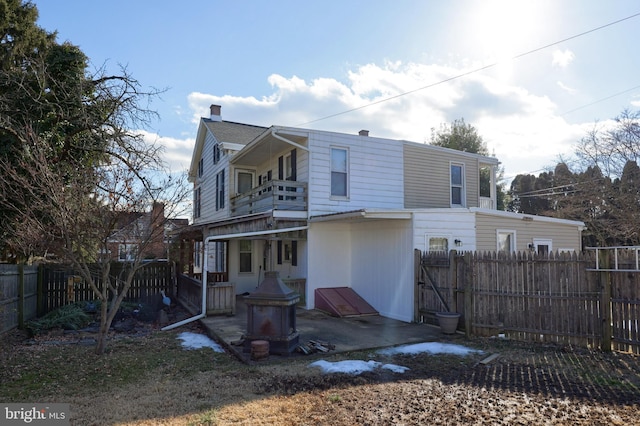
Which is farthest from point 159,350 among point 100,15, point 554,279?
point 100,15

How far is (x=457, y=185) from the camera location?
15.7 meters

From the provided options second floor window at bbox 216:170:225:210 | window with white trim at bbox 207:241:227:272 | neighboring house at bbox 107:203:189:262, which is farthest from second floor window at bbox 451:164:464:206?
neighboring house at bbox 107:203:189:262

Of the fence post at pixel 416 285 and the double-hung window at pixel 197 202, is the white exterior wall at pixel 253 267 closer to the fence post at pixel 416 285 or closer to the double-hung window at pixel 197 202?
the fence post at pixel 416 285

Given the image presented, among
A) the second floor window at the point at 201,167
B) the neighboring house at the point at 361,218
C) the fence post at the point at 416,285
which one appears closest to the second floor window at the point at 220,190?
the neighboring house at the point at 361,218

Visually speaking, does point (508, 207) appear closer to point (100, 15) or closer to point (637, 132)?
point (637, 132)

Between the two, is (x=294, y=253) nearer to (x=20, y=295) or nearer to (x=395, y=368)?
(x=20, y=295)

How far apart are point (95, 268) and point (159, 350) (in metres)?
6.00

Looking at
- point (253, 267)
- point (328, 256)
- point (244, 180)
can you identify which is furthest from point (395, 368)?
point (244, 180)

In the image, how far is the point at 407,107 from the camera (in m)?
17.9

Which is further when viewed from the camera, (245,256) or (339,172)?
(245,256)

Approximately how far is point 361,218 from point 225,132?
10415mm

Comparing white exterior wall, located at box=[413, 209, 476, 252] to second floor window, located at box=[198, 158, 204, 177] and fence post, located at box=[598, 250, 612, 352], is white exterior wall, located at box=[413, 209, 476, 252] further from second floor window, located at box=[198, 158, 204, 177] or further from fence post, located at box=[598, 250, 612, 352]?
second floor window, located at box=[198, 158, 204, 177]

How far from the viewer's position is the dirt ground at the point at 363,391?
4.45m

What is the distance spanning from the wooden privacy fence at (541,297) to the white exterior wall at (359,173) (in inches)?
164
